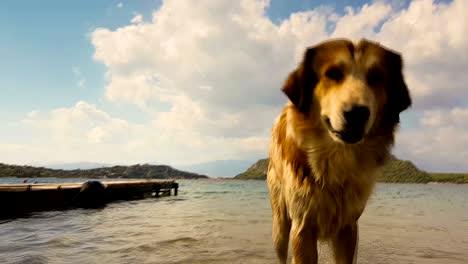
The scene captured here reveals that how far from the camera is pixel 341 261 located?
3764mm

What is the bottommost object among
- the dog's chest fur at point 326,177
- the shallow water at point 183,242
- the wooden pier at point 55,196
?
the shallow water at point 183,242

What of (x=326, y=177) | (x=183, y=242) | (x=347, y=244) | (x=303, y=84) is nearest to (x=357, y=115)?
(x=303, y=84)

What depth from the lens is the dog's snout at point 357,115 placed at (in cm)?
276

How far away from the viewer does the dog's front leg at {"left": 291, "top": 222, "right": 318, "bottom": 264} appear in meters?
3.50

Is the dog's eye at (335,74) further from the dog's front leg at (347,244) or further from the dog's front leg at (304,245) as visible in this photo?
the dog's front leg at (347,244)

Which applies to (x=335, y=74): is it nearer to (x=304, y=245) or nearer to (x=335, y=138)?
(x=335, y=138)

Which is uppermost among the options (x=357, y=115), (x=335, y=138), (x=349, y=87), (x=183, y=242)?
(x=349, y=87)

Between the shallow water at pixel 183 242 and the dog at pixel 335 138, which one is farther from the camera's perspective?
the shallow water at pixel 183 242

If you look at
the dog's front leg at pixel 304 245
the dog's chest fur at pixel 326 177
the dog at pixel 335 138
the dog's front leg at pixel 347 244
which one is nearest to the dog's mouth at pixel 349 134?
the dog at pixel 335 138

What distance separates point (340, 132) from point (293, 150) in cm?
76

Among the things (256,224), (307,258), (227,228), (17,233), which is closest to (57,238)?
(17,233)

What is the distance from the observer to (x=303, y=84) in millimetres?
3369

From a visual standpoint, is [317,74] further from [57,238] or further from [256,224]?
[256,224]

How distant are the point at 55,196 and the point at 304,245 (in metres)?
21.5
